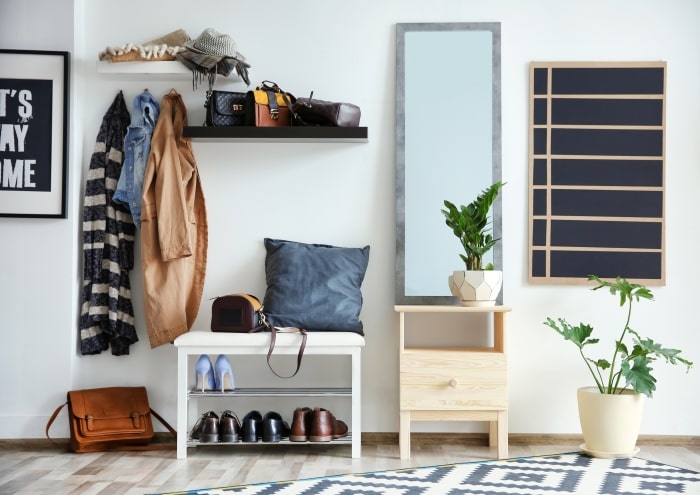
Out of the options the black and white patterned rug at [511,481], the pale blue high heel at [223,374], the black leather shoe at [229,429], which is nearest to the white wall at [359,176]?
the pale blue high heel at [223,374]

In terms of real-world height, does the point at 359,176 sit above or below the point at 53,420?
above

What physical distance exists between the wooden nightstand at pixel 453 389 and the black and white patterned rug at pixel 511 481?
222mm

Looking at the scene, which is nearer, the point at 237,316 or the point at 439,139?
the point at 237,316

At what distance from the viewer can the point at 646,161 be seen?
4078 millimetres

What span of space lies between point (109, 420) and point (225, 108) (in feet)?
5.14

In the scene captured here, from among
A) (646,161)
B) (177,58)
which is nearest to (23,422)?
(177,58)

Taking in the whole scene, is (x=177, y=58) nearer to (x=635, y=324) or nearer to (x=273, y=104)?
(x=273, y=104)

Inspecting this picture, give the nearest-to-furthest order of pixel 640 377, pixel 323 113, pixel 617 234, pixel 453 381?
1. pixel 640 377
2. pixel 453 381
3. pixel 323 113
4. pixel 617 234

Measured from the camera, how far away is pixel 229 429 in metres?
3.72

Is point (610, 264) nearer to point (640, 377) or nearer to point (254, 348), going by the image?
point (640, 377)

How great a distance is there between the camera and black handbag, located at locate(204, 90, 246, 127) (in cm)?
394

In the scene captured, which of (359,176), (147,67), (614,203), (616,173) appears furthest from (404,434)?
(147,67)

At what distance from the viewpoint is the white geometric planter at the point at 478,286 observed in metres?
3.74

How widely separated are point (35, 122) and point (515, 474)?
2774 millimetres
